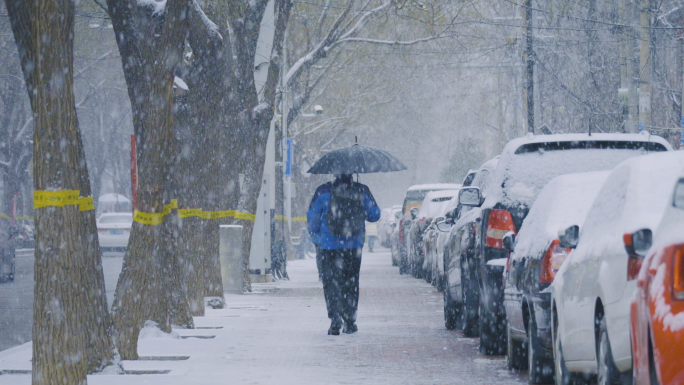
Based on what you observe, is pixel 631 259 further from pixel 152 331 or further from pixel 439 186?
pixel 439 186

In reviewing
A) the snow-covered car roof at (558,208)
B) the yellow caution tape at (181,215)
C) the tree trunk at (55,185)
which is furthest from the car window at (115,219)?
the snow-covered car roof at (558,208)

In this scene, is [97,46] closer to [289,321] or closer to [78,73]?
[78,73]

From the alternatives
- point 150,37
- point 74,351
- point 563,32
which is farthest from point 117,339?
point 563,32

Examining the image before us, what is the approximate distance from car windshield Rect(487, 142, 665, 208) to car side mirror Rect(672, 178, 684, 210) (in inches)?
188

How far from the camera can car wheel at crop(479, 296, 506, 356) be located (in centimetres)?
1079

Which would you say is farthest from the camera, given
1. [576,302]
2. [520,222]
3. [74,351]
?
[520,222]

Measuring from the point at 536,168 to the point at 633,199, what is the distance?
4.03m

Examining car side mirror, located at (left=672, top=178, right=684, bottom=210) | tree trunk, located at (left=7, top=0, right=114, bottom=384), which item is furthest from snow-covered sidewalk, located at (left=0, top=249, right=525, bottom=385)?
car side mirror, located at (left=672, top=178, right=684, bottom=210)

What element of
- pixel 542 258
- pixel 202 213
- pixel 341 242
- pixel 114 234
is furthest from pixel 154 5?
pixel 114 234

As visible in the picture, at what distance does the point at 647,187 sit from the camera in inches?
240

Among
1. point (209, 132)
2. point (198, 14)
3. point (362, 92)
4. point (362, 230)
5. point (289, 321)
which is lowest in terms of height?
point (289, 321)

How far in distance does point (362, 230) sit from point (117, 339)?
13.0 ft

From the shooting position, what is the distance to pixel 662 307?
4879 millimetres

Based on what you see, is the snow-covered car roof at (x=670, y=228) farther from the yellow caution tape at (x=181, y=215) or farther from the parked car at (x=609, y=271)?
the yellow caution tape at (x=181, y=215)
